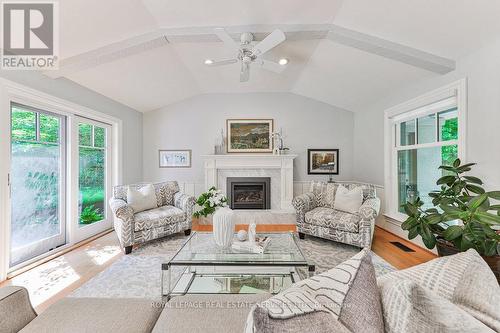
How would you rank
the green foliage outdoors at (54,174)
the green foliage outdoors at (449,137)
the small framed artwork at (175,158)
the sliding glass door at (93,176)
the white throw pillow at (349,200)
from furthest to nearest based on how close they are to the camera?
1. the small framed artwork at (175,158)
2. the sliding glass door at (93,176)
3. the white throw pillow at (349,200)
4. the green foliage outdoors at (449,137)
5. the green foliage outdoors at (54,174)

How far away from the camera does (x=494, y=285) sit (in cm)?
74

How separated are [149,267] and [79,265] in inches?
33.6

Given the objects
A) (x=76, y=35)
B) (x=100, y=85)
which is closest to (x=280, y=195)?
(x=100, y=85)

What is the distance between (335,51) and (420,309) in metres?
3.46

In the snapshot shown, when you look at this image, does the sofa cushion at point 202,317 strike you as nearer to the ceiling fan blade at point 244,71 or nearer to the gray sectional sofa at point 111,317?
the gray sectional sofa at point 111,317

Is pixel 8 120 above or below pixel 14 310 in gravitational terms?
above

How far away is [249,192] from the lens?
217 inches

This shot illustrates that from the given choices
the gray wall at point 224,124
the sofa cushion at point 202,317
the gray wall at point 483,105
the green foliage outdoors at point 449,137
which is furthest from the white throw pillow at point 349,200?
the sofa cushion at point 202,317

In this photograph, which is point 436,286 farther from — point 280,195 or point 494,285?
point 280,195

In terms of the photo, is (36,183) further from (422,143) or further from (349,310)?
(422,143)

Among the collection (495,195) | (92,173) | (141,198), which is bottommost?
(141,198)

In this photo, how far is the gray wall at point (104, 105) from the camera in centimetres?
275

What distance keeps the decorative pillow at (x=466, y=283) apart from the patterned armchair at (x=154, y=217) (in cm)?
309

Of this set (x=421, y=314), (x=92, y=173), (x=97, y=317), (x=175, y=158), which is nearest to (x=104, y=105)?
(x=92, y=173)
